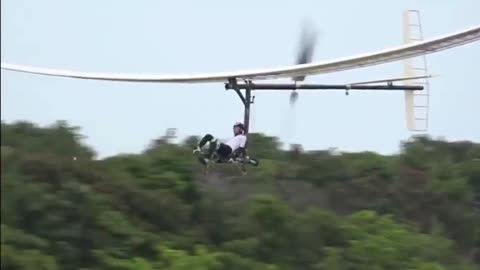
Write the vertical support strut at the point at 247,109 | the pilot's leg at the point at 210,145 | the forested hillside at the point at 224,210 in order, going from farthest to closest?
the vertical support strut at the point at 247,109 < the pilot's leg at the point at 210,145 < the forested hillside at the point at 224,210

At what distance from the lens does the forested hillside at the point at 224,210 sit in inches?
549

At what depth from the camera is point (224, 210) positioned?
16.0m

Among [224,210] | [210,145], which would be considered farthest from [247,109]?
[224,210]

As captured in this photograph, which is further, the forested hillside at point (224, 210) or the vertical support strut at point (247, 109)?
the vertical support strut at point (247, 109)

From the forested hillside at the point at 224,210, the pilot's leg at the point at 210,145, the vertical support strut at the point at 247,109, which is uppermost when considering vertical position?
the vertical support strut at the point at 247,109

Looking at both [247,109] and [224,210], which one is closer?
[224,210]

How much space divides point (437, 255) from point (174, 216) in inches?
144

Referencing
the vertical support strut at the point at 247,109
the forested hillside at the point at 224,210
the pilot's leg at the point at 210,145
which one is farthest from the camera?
the vertical support strut at the point at 247,109

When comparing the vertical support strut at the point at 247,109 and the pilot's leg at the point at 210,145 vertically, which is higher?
the vertical support strut at the point at 247,109

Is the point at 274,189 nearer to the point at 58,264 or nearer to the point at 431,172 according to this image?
the point at 431,172

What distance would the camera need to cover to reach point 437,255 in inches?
663

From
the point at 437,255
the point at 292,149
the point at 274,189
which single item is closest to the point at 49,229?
the point at 274,189

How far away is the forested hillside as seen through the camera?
1395 centimetres

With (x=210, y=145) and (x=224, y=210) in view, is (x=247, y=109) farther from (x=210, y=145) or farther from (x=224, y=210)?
(x=224, y=210)
